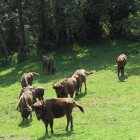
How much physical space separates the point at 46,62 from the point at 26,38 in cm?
1315

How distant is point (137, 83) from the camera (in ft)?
70.4

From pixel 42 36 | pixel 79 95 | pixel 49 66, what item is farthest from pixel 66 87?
pixel 42 36

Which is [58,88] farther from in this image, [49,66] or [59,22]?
[59,22]

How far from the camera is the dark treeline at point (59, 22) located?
36.8 m

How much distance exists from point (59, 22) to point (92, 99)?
71.3ft

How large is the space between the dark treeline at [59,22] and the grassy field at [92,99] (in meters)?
4.23

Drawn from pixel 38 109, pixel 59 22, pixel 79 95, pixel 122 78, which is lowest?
pixel 79 95

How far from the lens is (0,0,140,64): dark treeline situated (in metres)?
36.8

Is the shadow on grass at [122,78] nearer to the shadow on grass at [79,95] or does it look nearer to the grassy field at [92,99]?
the grassy field at [92,99]

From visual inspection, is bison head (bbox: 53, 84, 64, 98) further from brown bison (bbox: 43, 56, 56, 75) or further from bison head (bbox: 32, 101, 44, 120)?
brown bison (bbox: 43, 56, 56, 75)

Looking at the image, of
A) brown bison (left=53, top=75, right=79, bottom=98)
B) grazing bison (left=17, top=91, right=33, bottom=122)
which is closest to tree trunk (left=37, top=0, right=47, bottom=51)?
brown bison (left=53, top=75, right=79, bottom=98)

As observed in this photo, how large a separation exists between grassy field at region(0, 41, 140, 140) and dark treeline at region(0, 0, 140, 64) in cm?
423

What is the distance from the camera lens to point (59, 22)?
38438mm

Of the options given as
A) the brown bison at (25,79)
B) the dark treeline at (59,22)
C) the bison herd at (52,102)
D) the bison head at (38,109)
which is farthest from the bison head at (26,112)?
the dark treeline at (59,22)
